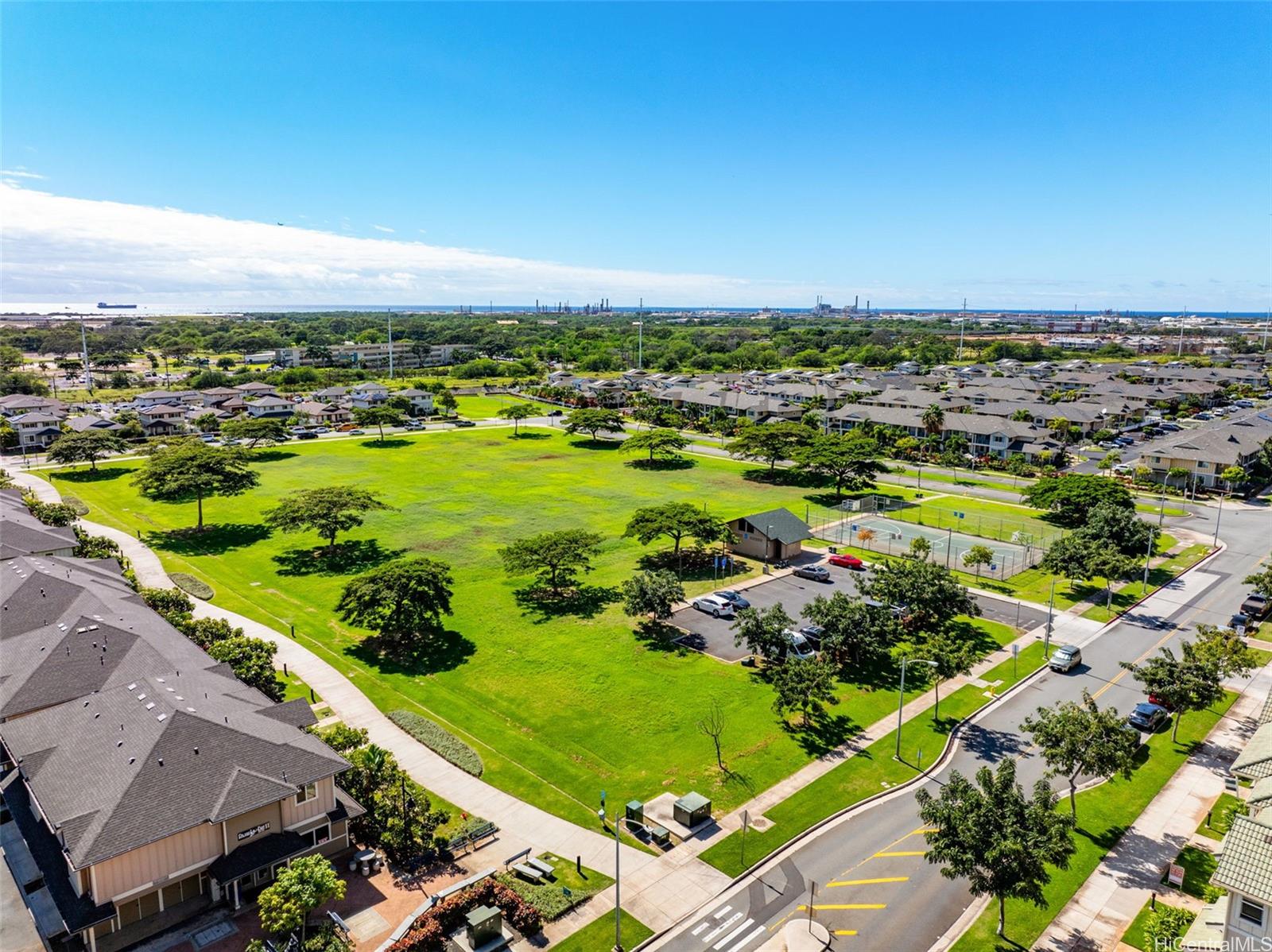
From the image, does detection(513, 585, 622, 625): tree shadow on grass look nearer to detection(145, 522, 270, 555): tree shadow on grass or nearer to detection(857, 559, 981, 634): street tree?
detection(857, 559, 981, 634): street tree

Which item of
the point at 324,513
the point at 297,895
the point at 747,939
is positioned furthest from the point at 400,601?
the point at 747,939

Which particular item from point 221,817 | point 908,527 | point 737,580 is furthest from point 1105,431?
point 221,817

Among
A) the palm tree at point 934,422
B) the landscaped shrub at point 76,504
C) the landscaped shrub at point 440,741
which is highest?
the palm tree at point 934,422

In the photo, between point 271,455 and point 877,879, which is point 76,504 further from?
point 877,879

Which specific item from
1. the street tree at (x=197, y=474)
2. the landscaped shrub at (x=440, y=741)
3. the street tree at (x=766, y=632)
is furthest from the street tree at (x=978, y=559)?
Answer: the street tree at (x=197, y=474)

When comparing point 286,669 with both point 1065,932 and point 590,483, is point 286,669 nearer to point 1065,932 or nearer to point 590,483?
point 1065,932

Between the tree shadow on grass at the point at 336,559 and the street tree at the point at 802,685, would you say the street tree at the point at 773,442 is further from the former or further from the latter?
the street tree at the point at 802,685
